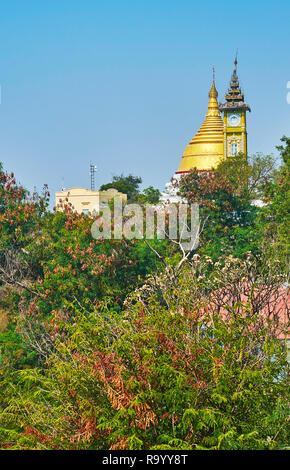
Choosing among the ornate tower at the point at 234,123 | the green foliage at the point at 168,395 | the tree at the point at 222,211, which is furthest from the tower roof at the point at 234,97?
the green foliage at the point at 168,395

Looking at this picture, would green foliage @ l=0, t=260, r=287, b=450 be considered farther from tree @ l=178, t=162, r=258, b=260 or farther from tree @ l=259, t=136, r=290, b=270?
tree @ l=178, t=162, r=258, b=260

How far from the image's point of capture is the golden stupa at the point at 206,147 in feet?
167

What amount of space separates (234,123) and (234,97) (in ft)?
5.40

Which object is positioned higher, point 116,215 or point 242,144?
point 242,144

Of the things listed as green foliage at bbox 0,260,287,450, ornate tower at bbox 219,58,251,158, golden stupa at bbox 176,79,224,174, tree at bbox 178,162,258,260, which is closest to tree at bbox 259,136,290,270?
tree at bbox 178,162,258,260

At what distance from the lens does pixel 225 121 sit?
47.9 meters

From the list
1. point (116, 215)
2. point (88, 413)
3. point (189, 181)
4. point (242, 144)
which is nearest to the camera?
point (88, 413)

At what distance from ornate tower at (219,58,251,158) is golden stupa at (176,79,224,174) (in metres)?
1.98

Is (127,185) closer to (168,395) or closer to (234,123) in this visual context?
(234,123)

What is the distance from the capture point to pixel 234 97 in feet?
157

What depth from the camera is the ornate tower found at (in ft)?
155
